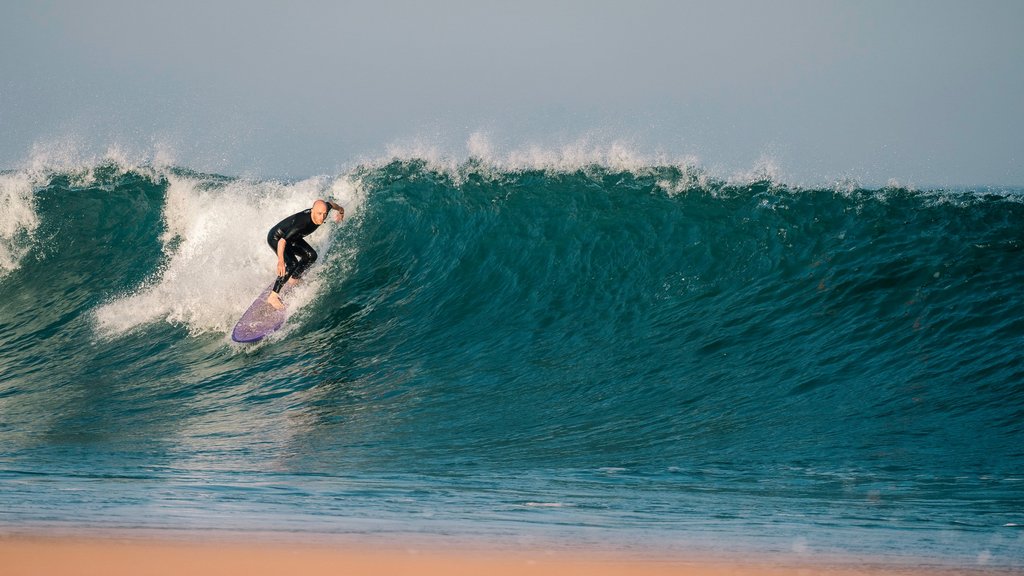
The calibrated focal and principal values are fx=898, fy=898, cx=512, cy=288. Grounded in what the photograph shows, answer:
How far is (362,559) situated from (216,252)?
885 cm

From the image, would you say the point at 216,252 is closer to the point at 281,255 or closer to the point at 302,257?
the point at 302,257

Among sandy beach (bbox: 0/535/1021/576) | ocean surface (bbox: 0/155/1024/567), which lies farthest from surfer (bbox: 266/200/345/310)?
sandy beach (bbox: 0/535/1021/576)

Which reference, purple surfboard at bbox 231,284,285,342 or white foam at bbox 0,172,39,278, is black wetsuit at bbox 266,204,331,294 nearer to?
purple surfboard at bbox 231,284,285,342

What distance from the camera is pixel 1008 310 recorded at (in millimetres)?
8516

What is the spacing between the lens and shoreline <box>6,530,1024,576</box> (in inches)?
145

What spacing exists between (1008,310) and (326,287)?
7.37 meters

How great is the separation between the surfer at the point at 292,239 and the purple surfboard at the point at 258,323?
0.10m

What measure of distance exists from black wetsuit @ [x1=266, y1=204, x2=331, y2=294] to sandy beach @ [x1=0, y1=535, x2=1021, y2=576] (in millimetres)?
5846

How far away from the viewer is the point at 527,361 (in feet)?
28.7

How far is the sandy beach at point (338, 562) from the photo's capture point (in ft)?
12.0

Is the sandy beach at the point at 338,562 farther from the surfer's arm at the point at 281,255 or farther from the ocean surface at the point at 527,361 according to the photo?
the surfer's arm at the point at 281,255

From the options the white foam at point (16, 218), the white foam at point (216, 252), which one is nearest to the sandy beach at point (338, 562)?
the white foam at point (216, 252)

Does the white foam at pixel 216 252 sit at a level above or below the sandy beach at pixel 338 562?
above

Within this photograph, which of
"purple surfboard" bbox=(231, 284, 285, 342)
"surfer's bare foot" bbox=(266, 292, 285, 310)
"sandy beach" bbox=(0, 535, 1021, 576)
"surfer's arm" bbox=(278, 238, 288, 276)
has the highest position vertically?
"surfer's arm" bbox=(278, 238, 288, 276)
